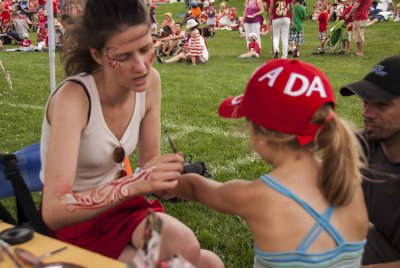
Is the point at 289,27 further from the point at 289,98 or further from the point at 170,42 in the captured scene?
the point at 289,98

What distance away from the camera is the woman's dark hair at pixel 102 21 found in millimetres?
2039

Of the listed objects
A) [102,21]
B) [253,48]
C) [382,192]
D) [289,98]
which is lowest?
[253,48]

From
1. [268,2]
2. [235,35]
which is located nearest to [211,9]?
[235,35]

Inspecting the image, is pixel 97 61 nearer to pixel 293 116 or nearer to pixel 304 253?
pixel 293 116

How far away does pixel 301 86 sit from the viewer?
1.66 m

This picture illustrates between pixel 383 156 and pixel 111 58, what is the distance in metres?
1.35

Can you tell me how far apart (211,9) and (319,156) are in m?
21.5

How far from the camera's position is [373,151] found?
2479 millimetres

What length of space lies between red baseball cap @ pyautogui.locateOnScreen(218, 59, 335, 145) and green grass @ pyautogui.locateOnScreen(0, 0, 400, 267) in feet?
1.73

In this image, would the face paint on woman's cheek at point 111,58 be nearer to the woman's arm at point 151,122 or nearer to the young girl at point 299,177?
the woman's arm at point 151,122

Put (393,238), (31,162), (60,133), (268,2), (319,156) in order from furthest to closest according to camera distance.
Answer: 1. (268,2)
2. (31,162)
3. (393,238)
4. (60,133)
5. (319,156)

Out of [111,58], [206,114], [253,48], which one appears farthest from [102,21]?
[253,48]

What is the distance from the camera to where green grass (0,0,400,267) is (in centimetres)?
364

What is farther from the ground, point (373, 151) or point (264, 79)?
point (264, 79)
